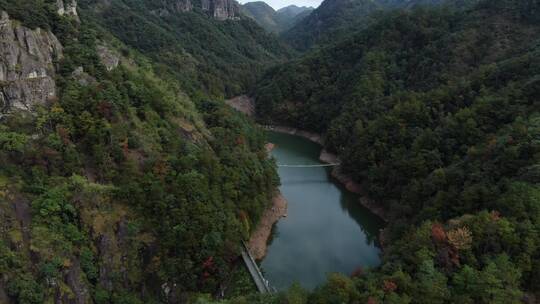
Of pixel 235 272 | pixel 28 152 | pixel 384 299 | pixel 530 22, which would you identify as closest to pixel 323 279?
pixel 235 272

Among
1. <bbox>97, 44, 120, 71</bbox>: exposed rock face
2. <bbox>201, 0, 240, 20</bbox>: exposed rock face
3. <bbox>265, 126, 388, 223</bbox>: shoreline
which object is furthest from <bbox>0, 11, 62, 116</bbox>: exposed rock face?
<bbox>201, 0, 240, 20</bbox>: exposed rock face

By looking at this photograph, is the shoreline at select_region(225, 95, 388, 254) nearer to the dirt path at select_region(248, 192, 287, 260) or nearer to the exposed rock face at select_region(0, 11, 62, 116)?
the dirt path at select_region(248, 192, 287, 260)

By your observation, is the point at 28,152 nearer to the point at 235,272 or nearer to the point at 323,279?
the point at 235,272

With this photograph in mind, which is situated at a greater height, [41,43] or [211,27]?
[211,27]

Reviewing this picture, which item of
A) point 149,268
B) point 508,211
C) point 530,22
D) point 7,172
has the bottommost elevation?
point 149,268

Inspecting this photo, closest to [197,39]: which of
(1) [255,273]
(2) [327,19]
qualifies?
(2) [327,19]

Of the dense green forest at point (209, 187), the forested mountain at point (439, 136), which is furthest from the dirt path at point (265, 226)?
the forested mountain at point (439, 136)
